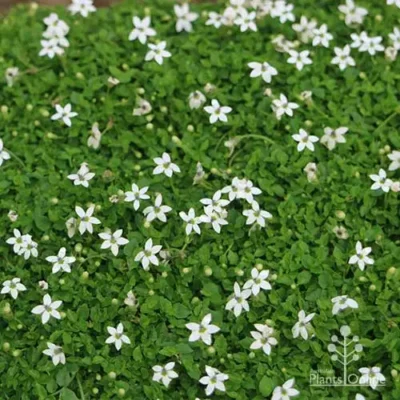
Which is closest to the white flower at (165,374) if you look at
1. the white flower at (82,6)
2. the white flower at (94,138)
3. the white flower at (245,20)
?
the white flower at (94,138)

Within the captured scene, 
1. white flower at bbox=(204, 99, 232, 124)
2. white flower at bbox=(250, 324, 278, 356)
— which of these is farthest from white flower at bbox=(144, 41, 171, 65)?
white flower at bbox=(250, 324, 278, 356)

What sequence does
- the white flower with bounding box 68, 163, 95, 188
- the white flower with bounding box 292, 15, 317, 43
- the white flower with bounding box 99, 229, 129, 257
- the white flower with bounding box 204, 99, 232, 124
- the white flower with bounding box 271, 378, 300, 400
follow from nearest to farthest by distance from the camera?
1. the white flower with bounding box 271, 378, 300, 400
2. the white flower with bounding box 99, 229, 129, 257
3. the white flower with bounding box 68, 163, 95, 188
4. the white flower with bounding box 204, 99, 232, 124
5. the white flower with bounding box 292, 15, 317, 43

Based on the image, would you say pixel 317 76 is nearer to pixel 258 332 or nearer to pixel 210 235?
pixel 210 235

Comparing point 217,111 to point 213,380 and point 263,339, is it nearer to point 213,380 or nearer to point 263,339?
point 263,339

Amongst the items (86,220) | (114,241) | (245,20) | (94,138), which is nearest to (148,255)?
(114,241)

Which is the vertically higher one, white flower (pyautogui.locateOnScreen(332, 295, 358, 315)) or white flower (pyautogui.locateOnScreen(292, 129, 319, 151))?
white flower (pyautogui.locateOnScreen(292, 129, 319, 151))

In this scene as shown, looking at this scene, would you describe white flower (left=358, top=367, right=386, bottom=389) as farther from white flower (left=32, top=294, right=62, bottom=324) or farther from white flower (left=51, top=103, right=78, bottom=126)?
white flower (left=51, top=103, right=78, bottom=126)
